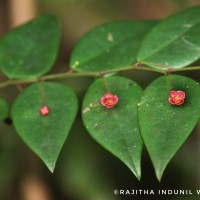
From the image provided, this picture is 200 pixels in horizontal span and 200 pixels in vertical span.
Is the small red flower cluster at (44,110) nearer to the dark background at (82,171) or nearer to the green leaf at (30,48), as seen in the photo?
the green leaf at (30,48)

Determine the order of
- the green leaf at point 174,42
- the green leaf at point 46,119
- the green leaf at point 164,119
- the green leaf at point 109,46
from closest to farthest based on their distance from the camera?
the green leaf at point 164,119, the green leaf at point 46,119, the green leaf at point 174,42, the green leaf at point 109,46

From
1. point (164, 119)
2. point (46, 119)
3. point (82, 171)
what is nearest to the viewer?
point (164, 119)

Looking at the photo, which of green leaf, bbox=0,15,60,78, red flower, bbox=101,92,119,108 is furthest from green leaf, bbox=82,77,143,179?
green leaf, bbox=0,15,60,78

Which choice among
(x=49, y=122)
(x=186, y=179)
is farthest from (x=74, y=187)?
(x=49, y=122)

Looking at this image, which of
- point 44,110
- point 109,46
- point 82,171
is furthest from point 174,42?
point 82,171

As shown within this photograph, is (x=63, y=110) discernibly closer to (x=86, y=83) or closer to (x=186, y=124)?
(x=186, y=124)

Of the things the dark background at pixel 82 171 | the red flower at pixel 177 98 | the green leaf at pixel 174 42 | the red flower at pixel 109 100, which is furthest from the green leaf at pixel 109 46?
the dark background at pixel 82 171

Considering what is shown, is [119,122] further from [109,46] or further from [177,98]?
[109,46]

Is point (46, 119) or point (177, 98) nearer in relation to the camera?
point (177, 98)
